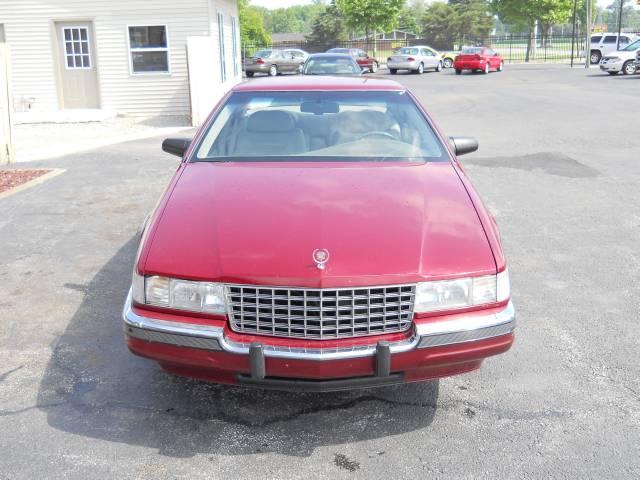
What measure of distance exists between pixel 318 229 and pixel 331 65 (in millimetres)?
14647

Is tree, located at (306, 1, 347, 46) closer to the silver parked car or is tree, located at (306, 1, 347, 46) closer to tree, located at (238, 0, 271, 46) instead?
tree, located at (238, 0, 271, 46)

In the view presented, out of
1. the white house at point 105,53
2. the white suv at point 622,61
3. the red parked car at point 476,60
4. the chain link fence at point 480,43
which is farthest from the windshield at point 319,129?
the chain link fence at point 480,43

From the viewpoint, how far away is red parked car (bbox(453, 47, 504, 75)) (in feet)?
126

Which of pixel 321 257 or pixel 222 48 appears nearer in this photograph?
pixel 321 257

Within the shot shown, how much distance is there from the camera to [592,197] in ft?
28.1

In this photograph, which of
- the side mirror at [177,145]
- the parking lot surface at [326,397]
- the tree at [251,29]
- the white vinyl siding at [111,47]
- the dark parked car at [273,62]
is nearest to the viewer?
the parking lot surface at [326,397]

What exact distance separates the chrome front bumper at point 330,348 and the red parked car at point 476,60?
37.3m

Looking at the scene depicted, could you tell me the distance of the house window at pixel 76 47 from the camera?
18.2 meters

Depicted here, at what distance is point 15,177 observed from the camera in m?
10.3

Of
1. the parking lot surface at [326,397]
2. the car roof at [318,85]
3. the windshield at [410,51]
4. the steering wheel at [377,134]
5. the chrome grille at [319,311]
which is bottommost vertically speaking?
the parking lot surface at [326,397]

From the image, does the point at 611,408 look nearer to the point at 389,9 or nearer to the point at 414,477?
the point at 414,477

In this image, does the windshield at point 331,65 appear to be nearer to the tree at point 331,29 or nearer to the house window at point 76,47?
the house window at point 76,47

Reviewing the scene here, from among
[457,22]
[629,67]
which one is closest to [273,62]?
[629,67]

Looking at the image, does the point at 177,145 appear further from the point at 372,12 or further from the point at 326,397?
the point at 372,12
